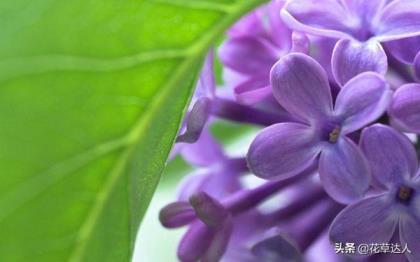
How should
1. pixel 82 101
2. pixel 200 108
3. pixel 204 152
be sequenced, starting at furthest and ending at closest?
pixel 204 152 → pixel 200 108 → pixel 82 101

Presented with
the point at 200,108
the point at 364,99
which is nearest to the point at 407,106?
the point at 364,99

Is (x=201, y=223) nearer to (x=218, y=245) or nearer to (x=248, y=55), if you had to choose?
(x=218, y=245)

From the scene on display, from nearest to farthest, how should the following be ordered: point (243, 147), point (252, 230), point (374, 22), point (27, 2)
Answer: point (27, 2)
point (374, 22)
point (252, 230)
point (243, 147)

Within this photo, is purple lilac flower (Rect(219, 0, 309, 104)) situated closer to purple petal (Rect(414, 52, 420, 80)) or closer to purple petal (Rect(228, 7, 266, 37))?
purple petal (Rect(228, 7, 266, 37))

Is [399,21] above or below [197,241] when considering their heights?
above

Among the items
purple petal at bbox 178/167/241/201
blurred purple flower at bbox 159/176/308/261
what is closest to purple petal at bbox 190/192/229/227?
blurred purple flower at bbox 159/176/308/261

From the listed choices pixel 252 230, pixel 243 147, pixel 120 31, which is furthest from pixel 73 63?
pixel 243 147

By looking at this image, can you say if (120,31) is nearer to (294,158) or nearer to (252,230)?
(294,158)
